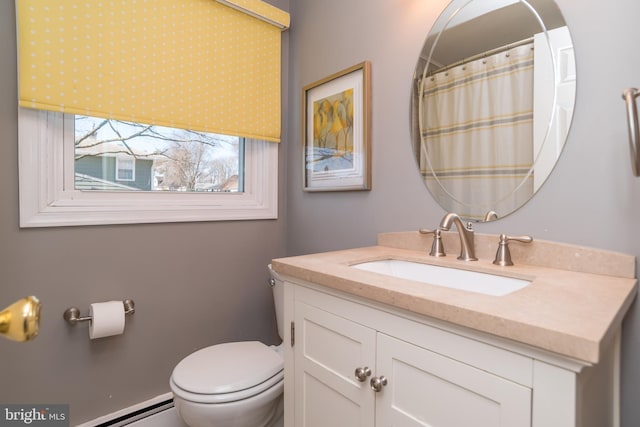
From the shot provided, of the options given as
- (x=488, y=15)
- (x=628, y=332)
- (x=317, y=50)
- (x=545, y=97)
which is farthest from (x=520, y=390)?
(x=317, y=50)

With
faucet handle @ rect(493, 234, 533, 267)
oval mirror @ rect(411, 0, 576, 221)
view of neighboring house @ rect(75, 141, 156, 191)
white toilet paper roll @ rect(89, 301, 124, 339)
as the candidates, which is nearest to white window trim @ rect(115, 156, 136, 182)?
view of neighboring house @ rect(75, 141, 156, 191)

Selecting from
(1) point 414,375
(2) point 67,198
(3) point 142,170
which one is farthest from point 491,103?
(2) point 67,198

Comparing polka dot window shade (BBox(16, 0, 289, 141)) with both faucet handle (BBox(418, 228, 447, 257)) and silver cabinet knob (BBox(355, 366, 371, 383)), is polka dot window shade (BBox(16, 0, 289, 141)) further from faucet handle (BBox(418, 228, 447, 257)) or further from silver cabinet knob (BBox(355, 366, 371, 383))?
silver cabinet knob (BBox(355, 366, 371, 383))

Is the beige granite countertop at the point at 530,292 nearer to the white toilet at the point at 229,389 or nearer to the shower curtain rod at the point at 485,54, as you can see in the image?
the white toilet at the point at 229,389

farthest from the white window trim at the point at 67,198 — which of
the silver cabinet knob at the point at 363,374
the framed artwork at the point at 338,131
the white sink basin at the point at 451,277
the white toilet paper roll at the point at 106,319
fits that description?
the silver cabinet knob at the point at 363,374

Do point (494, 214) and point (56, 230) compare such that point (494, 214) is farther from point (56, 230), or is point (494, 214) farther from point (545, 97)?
point (56, 230)

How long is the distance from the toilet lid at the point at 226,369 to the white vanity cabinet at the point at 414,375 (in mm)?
183

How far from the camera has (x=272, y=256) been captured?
6.46 ft

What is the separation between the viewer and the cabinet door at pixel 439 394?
1.93ft

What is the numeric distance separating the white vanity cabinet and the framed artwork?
686mm

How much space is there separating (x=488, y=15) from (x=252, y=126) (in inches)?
45.0

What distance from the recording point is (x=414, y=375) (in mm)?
730

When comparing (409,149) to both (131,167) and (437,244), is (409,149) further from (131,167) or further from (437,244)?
(131,167)

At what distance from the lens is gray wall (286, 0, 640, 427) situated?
2.80ft
